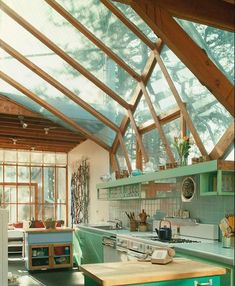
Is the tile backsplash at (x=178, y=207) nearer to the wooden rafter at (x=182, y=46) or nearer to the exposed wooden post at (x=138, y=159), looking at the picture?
the exposed wooden post at (x=138, y=159)

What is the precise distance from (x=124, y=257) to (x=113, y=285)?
123 inches

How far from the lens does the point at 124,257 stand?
543 centimetres

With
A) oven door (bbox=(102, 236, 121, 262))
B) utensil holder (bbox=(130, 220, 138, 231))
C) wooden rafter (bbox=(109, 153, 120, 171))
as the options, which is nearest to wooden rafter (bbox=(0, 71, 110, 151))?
wooden rafter (bbox=(109, 153, 120, 171))

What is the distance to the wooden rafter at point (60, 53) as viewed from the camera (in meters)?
5.57

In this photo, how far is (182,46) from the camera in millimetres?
3137

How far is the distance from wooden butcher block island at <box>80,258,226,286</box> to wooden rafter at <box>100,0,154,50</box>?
3308mm

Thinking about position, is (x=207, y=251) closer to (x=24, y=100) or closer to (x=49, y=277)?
(x=49, y=277)

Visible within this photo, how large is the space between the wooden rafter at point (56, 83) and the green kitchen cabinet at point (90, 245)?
2.14m

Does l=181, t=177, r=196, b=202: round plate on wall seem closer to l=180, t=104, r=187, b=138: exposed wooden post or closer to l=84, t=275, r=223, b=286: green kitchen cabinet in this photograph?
l=180, t=104, r=187, b=138: exposed wooden post

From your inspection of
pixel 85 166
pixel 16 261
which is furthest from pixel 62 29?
pixel 16 261

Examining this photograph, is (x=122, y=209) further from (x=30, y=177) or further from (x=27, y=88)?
(x=30, y=177)

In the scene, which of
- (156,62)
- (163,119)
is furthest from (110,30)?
(163,119)

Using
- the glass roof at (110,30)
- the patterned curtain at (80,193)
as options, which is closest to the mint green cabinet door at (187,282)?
the glass roof at (110,30)

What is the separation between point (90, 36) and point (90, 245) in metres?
3.71
